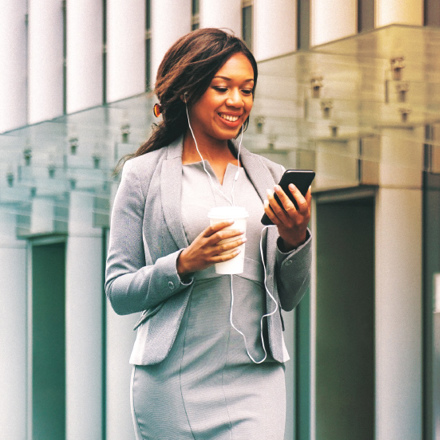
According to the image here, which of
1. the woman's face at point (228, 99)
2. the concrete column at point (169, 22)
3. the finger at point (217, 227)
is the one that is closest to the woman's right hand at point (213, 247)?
the finger at point (217, 227)

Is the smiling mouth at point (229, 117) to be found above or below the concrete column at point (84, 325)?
above

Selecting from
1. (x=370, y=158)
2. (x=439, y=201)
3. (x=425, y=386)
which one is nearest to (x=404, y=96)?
(x=370, y=158)

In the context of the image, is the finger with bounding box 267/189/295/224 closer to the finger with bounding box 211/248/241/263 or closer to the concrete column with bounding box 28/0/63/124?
the finger with bounding box 211/248/241/263

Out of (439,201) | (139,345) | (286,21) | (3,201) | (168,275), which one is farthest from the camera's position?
(3,201)

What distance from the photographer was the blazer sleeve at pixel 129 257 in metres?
2.26

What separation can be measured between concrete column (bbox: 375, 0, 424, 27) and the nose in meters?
3.79

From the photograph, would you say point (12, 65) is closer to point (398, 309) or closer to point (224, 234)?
point (398, 309)

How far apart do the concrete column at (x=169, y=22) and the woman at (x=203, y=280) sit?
7289 mm

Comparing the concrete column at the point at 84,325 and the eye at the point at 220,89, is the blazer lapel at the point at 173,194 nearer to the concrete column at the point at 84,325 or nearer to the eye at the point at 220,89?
the eye at the point at 220,89

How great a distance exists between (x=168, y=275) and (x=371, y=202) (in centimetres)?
479

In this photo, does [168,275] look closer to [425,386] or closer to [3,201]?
[425,386]

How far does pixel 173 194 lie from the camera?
228 cm

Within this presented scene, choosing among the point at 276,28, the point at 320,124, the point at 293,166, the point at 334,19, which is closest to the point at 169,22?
the point at 276,28

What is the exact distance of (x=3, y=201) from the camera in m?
9.00
